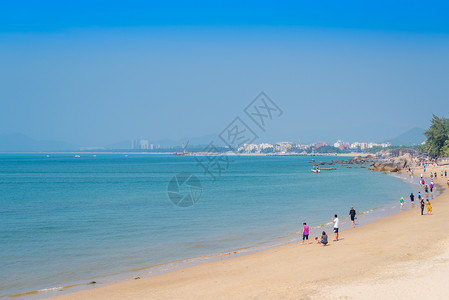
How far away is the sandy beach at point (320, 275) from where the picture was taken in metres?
12.1

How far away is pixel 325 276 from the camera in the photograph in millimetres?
13898

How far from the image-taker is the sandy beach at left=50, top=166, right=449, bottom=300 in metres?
12.1

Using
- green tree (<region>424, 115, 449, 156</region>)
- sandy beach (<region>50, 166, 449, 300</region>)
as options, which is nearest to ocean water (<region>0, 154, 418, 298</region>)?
sandy beach (<region>50, 166, 449, 300</region>)

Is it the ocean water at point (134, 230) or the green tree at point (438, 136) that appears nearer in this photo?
the ocean water at point (134, 230)

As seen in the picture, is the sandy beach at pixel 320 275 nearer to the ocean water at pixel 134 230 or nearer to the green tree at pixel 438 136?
the ocean water at pixel 134 230

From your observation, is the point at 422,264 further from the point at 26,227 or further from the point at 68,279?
the point at 26,227

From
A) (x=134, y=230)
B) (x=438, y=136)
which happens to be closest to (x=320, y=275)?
(x=134, y=230)

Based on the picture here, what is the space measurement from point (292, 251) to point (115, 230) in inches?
474

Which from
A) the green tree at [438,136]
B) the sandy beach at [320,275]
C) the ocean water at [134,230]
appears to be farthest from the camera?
the green tree at [438,136]

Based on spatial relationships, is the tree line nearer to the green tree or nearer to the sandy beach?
the green tree

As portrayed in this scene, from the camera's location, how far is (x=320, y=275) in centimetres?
1406

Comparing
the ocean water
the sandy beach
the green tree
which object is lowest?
the sandy beach

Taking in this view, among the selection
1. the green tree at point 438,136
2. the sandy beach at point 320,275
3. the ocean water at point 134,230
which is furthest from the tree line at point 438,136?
the sandy beach at point 320,275

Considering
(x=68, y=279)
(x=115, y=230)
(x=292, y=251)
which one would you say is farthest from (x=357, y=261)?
(x=115, y=230)
